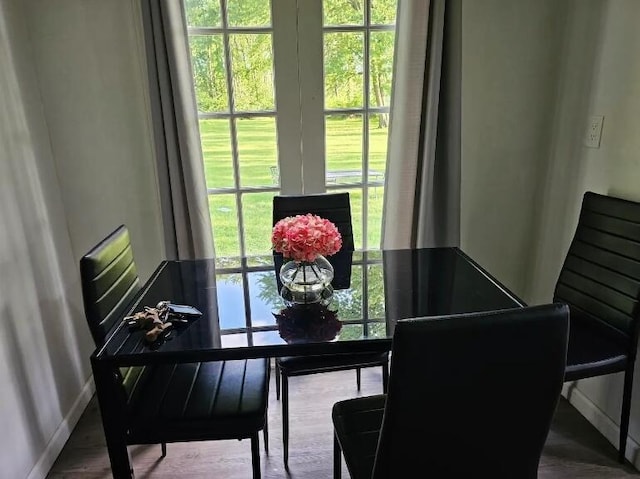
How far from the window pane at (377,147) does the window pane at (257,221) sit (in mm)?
570

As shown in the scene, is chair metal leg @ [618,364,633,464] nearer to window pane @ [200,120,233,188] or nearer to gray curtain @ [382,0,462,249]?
gray curtain @ [382,0,462,249]

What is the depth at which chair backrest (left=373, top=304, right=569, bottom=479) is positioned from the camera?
3.04ft

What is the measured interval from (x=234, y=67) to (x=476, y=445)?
1940 millimetres

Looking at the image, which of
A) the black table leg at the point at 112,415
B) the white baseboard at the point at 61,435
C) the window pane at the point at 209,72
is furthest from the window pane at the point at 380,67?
the white baseboard at the point at 61,435

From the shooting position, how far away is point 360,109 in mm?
2352

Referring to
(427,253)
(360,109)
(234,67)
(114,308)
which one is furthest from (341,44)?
(114,308)

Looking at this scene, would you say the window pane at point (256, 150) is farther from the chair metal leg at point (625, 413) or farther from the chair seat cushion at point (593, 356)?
the chair metal leg at point (625, 413)

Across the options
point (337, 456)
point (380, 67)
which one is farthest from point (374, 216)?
point (337, 456)

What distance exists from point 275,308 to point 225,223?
1052mm

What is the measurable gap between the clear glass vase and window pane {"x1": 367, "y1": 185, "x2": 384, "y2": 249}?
101 centimetres

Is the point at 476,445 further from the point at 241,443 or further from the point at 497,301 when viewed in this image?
the point at 241,443

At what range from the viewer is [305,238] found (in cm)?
142

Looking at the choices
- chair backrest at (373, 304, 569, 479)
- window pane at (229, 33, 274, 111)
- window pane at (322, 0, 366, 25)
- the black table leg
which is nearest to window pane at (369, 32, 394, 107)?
window pane at (322, 0, 366, 25)

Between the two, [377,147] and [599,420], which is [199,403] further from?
[599,420]
